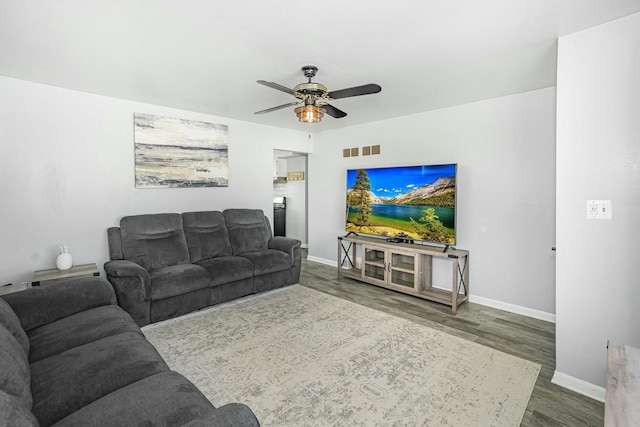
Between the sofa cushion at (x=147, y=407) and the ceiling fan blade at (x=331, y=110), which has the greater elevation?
the ceiling fan blade at (x=331, y=110)

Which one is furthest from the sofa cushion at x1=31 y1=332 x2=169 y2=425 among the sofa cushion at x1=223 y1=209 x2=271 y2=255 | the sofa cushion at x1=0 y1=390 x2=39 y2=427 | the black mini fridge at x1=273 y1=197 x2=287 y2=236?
the black mini fridge at x1=273 y1=197 x2=287 y2=236

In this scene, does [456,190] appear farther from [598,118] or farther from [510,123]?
[598,118]

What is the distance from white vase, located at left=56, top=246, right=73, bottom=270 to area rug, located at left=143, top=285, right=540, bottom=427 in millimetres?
1166

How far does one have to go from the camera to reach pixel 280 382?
225cm

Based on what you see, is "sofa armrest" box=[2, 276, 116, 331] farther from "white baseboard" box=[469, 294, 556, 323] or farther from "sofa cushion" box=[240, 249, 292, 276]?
"white baseboard" box=[469, 294, 556, 323]

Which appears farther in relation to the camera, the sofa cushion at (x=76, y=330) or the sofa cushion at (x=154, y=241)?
the sofa cushion at (x=154, y=241)

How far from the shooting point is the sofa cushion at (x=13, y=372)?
1102mm

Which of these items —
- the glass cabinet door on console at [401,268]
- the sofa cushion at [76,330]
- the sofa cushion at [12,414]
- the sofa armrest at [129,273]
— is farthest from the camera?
the glass cabinet door on console at [401,268]

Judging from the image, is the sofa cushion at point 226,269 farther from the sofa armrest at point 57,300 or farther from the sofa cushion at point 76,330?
the sofa cushion at point 76,330

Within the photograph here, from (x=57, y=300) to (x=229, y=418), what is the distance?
1.95 meters

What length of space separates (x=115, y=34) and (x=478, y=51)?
2.79m

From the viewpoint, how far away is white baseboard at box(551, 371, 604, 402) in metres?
2.14

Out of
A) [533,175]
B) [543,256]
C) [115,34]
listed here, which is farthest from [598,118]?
[115,34]

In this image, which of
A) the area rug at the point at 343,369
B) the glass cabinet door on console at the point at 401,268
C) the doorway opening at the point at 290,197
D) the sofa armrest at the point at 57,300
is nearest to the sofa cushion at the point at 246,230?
the area rug at the point at 343,369
